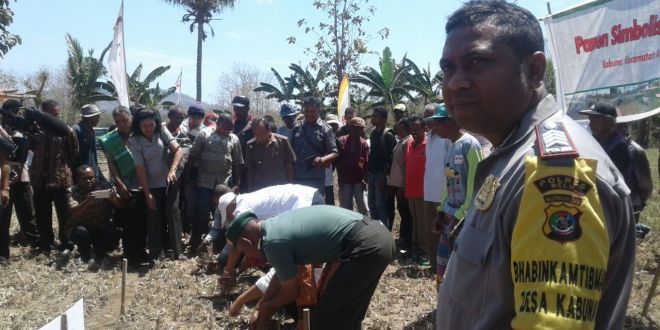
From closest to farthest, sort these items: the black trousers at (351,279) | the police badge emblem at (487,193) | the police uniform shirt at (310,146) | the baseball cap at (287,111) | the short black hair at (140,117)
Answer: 1. the police badge emblem at (487,193)
2. the black trousers at (351,279)
3. the short black hair at (140,117)
4. the police uniform shirt at (310,146)
5. the baseball cap at (287,111)

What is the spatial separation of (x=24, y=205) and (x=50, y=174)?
0.81 m

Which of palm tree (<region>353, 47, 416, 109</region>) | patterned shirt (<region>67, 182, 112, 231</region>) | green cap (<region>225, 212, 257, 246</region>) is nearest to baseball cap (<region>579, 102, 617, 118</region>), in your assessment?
green cap (<region>225, 212, 257, 246</region>)

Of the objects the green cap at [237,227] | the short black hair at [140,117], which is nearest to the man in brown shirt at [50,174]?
the short black hair at [140,117]

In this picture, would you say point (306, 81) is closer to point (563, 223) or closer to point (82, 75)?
point (82, 75)

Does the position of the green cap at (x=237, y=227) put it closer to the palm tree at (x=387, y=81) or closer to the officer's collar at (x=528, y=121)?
the officer's collar at (x=528, y=121)

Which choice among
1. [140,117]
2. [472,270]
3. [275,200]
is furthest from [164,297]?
[472,270]

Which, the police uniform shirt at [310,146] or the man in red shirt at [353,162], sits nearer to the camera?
the police uniform shirt at [310,146]

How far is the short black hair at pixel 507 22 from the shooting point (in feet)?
Result: 4.34

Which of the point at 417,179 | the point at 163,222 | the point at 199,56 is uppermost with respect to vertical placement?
the point at 199,56

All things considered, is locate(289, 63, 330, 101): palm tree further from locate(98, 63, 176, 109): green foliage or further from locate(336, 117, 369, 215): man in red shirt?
locate(336, 117, 369, 215): man in red shirt

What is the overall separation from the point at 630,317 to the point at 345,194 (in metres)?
3.82

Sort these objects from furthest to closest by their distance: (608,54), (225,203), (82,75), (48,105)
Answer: (82,75) < (48,105) < (225,203) < (608,54)

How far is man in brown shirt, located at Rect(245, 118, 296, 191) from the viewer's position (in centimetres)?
696

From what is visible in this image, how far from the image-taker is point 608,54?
4219 mm
